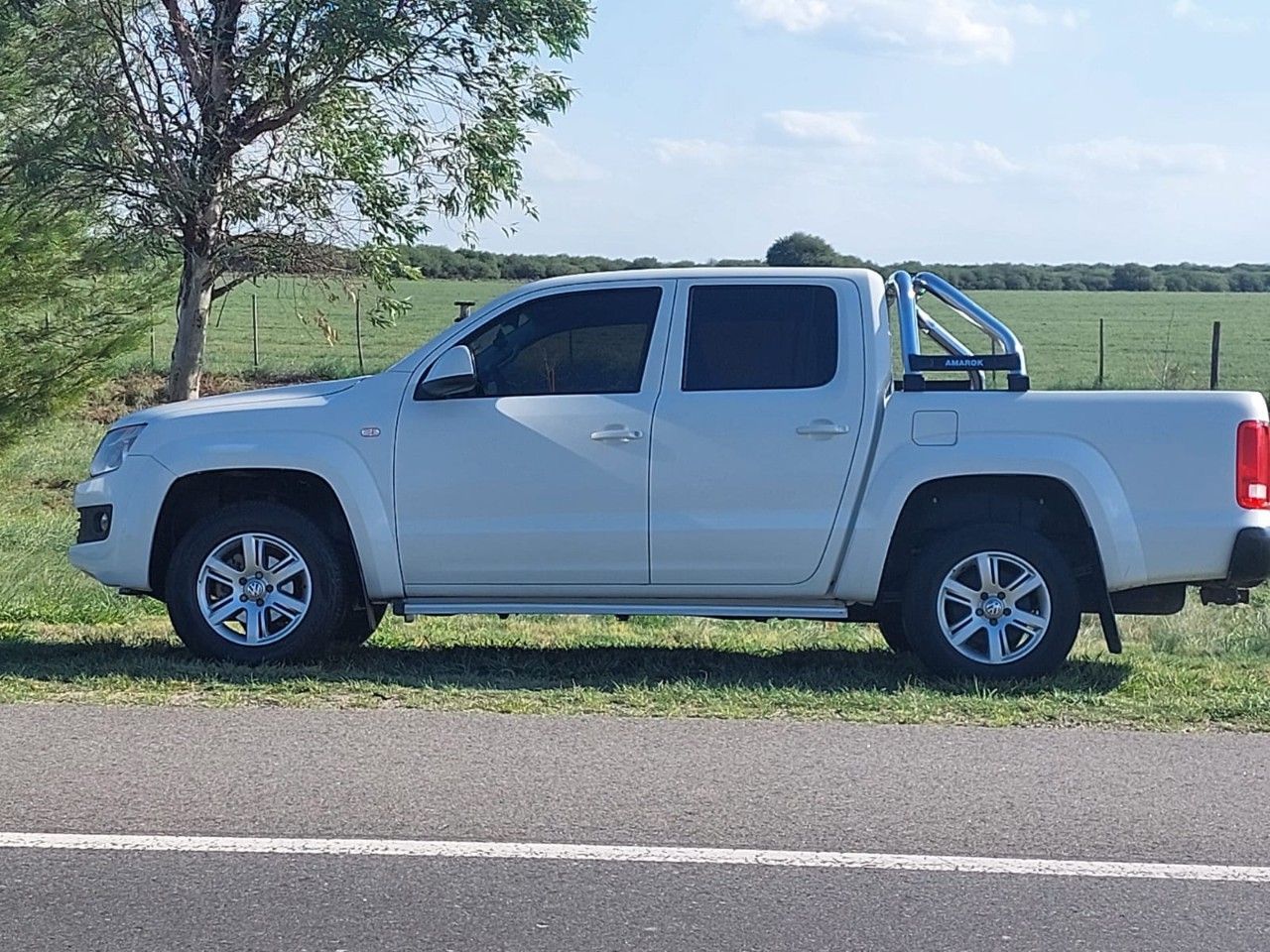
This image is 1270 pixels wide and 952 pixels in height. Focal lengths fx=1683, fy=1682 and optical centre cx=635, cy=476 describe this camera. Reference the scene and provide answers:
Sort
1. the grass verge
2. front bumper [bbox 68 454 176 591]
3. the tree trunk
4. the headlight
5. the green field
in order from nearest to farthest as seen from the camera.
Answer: the grass verge
front bumper [bbox 68 454 176 591]
the headlight
the tree trunk
the green field

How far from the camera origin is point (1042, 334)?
171 ft

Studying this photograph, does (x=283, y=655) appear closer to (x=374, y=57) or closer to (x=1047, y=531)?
(x=1047, y=531)

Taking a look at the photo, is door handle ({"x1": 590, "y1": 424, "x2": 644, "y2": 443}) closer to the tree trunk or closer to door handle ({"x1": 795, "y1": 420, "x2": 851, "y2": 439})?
door handle ({"x1": 795, "y1": 420, "x2": 851, "y2": 439})

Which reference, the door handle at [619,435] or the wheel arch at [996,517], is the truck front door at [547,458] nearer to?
the door handle at [619,435]

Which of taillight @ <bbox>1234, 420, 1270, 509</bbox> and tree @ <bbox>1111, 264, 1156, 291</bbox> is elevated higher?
tree @ <bbox>1111, 264, 1156, 291</bbox>

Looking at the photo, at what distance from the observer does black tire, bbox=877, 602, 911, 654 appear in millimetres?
8055

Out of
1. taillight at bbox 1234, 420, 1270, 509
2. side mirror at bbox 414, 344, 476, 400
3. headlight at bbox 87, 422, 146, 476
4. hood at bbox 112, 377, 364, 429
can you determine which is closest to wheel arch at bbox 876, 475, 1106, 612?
taillight at bbox 1234, 420, 1270, 509

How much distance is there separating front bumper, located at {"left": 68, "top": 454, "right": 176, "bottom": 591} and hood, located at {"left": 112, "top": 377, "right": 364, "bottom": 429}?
0.24 meters

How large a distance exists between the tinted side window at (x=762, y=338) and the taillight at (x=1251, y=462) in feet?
5.96

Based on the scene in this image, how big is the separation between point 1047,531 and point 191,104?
10.8 m

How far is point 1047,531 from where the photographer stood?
7906 millimetres

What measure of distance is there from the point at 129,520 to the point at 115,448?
0.39 m

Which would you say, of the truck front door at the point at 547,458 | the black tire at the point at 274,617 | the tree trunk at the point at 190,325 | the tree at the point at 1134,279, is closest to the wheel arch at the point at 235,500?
the black tire at the point at 274,617

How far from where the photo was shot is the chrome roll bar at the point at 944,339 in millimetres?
7754
